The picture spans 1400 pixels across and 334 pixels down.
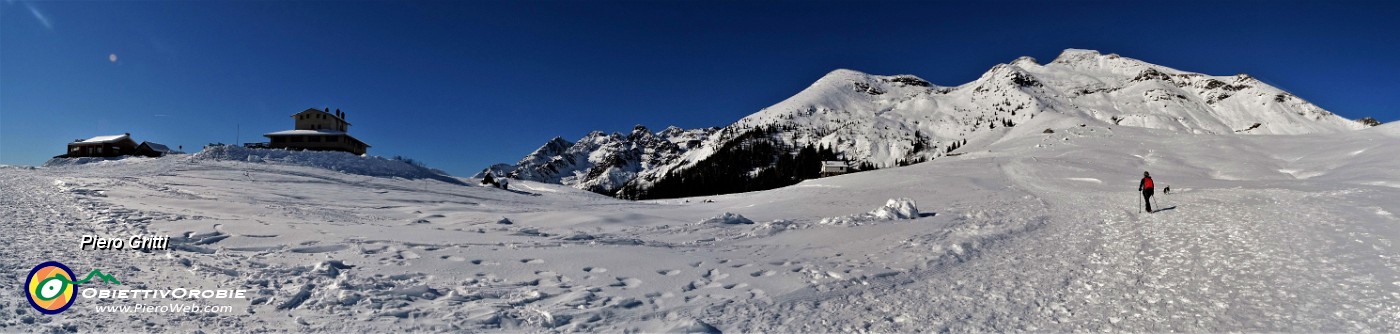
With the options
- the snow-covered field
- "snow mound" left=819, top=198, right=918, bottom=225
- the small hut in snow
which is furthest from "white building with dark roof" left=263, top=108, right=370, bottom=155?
the small hut in snow

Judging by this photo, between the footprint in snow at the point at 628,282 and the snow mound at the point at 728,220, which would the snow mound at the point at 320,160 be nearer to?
the snow mound at the point at 728,220

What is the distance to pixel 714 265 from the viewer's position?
11195mm

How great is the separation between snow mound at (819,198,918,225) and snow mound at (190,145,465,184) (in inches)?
1368

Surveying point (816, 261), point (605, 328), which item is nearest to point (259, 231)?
point (605, 328)

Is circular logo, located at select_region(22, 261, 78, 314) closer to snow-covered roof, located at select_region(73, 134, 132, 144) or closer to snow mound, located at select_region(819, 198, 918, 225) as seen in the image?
snow mound, located at select_region(819, 198, 918, 225)

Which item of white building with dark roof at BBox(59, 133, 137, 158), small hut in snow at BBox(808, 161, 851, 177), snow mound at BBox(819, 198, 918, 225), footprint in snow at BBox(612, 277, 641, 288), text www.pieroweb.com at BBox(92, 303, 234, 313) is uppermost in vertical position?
white building with dark roof at BBox(59, 133, 137, 158)

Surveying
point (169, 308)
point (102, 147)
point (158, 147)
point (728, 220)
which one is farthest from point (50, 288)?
point (158, 147)

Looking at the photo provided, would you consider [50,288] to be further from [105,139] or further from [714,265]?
[105,139]

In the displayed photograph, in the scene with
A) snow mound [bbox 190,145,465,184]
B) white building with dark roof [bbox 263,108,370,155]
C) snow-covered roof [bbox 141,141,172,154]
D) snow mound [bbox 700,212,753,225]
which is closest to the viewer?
snow mound [bbox 700,212,753,225]

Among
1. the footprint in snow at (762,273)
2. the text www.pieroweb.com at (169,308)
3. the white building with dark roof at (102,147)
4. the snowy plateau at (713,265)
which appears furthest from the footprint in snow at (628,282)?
the white building with dark roof at (102,147)

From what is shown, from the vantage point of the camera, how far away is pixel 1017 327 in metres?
7.53

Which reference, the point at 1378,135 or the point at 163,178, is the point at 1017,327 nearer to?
the point at 163,178

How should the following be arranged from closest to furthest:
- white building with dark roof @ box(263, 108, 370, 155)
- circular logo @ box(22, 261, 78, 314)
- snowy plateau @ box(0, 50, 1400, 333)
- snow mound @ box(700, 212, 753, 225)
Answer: circular logo @ box(22, 261, 78, 314) < snowy plateau @ box(0, 50, 1400, 333) < snow mound @ box(700, 212, 753, 225) < white building with dark roof @ box(263, 108, 370, 155)

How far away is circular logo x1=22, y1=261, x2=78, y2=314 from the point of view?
6676mm
